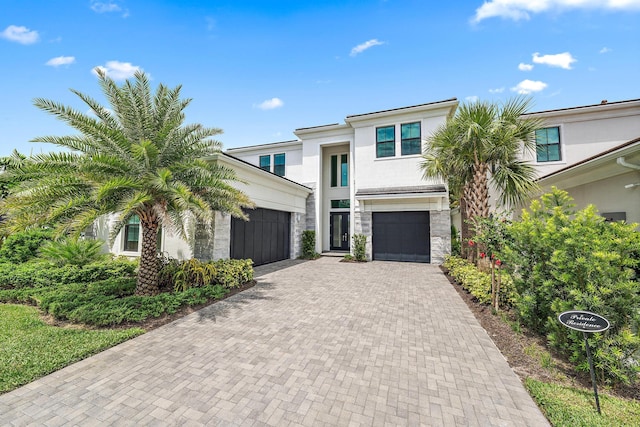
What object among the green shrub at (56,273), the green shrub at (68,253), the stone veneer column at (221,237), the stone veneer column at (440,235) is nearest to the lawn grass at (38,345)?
the green shrub at (56,273)

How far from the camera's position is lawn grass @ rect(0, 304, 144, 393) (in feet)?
11.5

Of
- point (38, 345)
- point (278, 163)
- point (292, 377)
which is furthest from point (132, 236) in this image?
point (292, 377)

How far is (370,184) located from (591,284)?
11796mm

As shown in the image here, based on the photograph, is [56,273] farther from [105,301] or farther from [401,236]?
[401,236]

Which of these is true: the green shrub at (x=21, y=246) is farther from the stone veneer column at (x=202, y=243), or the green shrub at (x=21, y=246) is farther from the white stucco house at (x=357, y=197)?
the stone veneer column at (x=202, y=243)

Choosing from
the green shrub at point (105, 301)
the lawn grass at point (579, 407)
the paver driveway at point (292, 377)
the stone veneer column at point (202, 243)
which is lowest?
the paver driveway at point (292, 377)

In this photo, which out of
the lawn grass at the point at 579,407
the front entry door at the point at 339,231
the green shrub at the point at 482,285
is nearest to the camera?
the lawn grass at the point at 579,407

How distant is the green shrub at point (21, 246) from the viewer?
34.5ft

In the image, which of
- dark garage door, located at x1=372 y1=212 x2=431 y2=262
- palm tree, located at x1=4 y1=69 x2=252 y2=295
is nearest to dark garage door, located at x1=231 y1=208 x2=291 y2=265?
palm tree, located at x1=4 y1=69 x2=252 y2=295

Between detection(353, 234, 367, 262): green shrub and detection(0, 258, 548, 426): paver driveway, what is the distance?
8.27m

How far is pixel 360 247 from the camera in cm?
1441

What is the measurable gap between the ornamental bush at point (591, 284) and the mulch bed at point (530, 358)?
15 cm

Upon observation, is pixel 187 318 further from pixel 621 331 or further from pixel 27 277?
pixel 621 331

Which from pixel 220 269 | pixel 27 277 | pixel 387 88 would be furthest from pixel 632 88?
pixel 27 277
